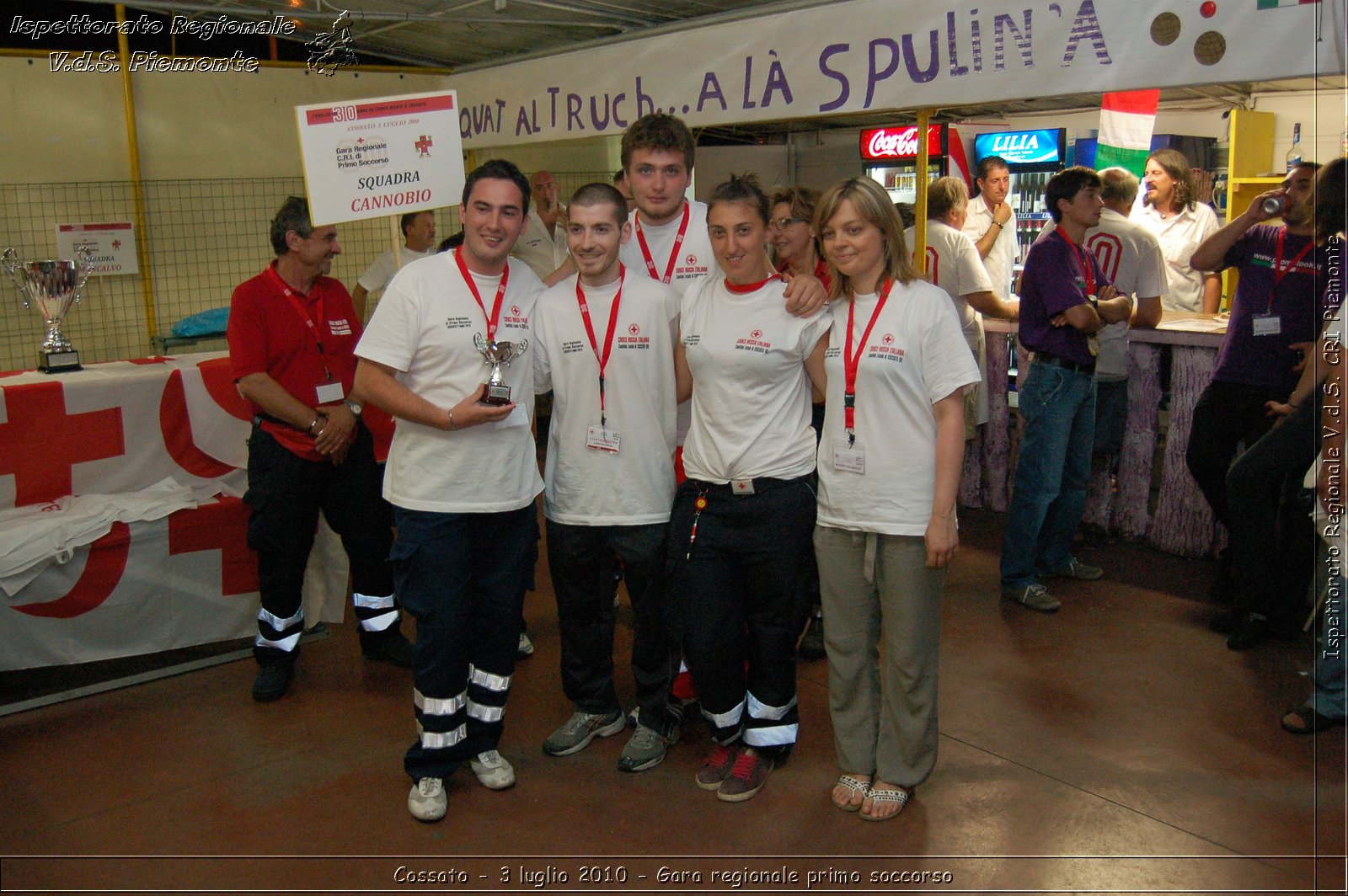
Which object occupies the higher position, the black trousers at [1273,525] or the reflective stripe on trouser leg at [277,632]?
the black trousers at [1273,525]

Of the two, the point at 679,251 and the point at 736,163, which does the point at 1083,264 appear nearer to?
the point at 679,251

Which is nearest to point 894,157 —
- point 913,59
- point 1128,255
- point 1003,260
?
point 1003,260

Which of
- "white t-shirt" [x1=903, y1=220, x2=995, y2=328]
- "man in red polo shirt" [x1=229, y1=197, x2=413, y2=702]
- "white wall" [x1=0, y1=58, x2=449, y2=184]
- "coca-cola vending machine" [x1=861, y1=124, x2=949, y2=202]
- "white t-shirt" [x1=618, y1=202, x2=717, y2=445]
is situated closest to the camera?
"white t-shirt" [x1=618, y1=202, x2=717, y2=445]

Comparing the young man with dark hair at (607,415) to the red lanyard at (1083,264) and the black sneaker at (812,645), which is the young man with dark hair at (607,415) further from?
the red lanyard at (1083,264)

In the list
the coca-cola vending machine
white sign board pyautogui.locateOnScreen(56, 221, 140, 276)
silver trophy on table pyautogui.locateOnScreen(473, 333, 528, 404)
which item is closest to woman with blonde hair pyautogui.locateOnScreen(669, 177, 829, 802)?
silver trophy on table pyautogui.locateOnScreen(473, 333, 528, 404)

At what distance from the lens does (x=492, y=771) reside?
299cm

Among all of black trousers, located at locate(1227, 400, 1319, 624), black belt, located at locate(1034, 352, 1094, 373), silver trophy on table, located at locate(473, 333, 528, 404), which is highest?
silver trophy on table, located at locate(473, 333, 528, 404)

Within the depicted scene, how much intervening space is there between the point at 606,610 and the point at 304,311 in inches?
60.4

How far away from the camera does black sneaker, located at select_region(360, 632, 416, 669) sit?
391cm

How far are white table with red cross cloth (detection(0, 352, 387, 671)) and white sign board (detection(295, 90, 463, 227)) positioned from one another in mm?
1131

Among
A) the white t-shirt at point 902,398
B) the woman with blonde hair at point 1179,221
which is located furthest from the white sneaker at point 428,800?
the woman with blonde hair at point 1179,221

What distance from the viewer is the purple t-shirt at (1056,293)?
4297 millimetres

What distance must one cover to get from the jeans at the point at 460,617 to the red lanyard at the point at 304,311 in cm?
103

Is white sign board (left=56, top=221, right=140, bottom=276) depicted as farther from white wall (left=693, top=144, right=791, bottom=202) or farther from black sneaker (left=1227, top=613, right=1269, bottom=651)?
black sneaker (left=1227, top=613, right=1269, bottom=651)
